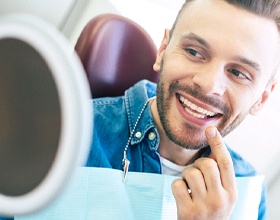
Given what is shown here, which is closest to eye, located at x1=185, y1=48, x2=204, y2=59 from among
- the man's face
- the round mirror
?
the man's face

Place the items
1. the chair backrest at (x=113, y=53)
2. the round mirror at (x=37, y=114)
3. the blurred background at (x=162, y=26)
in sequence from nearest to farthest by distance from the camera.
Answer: the round mirror at (x=37, y=114), the chair backrest at (x=113, y=53), the blurred background at (x=162, y=26)

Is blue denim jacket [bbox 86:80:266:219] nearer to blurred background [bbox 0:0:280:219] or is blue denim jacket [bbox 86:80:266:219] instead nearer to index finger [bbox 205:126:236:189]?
index finger [bbox 205:126:236:189]

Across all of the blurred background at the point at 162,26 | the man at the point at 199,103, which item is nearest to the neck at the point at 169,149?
the man at the point at 199,103

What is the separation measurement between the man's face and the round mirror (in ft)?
1.18

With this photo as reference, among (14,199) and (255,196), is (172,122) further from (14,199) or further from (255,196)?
(14,199)

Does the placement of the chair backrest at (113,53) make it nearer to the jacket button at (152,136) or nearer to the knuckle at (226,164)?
the jacket button at (152,136)

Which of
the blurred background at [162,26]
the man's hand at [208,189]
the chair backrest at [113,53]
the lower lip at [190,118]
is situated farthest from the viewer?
the blurred background at [162,26]

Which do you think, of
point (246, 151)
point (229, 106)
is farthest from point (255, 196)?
point (246, 151)

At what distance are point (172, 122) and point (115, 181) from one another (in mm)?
141

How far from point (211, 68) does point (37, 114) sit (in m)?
0.38

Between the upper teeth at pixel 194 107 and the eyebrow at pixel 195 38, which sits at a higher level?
the eyebrow at pixel 195 38

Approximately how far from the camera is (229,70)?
2.09ft

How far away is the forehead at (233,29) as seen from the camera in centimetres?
61

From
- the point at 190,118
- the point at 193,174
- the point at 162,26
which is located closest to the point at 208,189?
the point at 193,174
